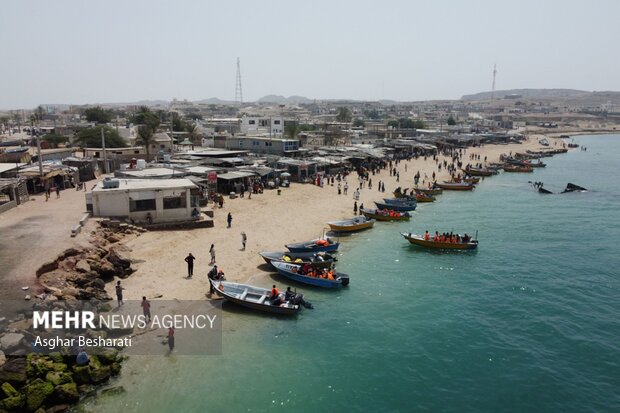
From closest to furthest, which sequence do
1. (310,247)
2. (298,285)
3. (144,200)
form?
(298,285) → (310,247) → (144,200)

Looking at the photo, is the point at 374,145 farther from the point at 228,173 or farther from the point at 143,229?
the point at 143,229

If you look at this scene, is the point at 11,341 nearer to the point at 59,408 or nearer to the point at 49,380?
the point at 49,380

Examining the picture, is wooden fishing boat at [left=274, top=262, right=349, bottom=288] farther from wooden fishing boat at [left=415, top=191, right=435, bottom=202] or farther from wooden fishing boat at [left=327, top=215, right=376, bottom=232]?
wooden fishing boat at [left=415, top=191, right=435, bottom=202]

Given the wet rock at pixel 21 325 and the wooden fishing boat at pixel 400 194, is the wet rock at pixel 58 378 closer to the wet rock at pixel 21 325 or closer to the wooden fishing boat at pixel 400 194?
the wet rock at pixel 21 325

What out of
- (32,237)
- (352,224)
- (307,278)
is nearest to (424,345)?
(307,278)

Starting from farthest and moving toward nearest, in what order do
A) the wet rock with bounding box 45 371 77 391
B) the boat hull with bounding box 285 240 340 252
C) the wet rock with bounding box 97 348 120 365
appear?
the boat hull with bounding box 285 240 340 252 → the wet rock with bounding box 97 348 120 365 → the wet rock with bounding box 45 371 77 391

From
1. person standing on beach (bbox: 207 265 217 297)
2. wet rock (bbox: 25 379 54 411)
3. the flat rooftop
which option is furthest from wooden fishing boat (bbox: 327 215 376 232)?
wet rock (bbox: 25 379 54 411)
